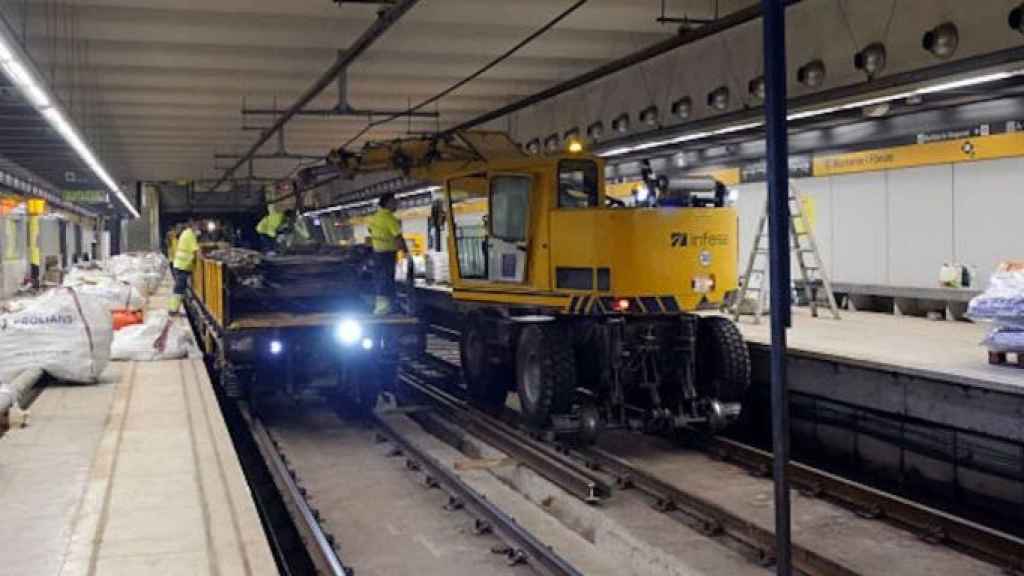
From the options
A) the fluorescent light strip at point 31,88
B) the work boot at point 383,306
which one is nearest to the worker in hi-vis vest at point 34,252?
the fluorescent light strip at point 31,88

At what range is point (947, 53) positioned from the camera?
8352 millimetres

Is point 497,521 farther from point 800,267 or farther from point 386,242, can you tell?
point 800,267

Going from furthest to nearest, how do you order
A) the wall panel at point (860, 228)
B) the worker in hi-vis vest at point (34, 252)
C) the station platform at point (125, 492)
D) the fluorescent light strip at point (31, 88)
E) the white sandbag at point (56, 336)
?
the worker in hi-vis vest at point (34, 252)
the wall panel at point (860, 228)
the white sandbag at point (56, 336)
the fluorescent light strip at point (31, 88)
the station platform at point (125, 492)

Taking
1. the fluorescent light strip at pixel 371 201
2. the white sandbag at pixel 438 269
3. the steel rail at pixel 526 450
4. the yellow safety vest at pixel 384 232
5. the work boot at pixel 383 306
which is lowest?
the steel rail at pixel 526 450

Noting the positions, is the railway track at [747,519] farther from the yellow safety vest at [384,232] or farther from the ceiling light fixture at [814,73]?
the ceiling light fixture at [814,73]

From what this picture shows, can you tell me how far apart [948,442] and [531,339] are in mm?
3642

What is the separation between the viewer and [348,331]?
10297mm

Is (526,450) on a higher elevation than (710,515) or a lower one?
higher

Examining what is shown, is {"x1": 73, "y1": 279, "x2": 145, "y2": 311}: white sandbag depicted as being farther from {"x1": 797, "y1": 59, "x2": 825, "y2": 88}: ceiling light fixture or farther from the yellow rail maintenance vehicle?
{"x1": 797, "y1": 59, "x2": 825, "y2": 88}: ceiling light fixture

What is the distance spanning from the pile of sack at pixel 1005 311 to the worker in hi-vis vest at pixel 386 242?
18.8ft

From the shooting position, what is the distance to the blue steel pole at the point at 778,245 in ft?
9.76

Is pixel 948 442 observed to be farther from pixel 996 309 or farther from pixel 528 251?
pixel 528 251

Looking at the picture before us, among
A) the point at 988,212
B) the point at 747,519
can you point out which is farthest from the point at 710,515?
the point at 988,212

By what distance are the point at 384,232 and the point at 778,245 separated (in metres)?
9.40
